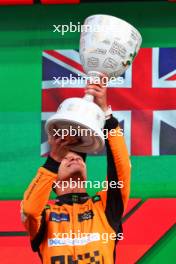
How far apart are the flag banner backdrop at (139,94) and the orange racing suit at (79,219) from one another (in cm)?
44

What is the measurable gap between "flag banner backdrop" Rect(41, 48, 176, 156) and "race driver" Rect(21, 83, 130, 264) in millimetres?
434

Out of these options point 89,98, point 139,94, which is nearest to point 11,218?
point 139,94

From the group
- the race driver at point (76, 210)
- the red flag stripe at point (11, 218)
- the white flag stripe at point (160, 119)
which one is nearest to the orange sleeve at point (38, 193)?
the race driver at point (76, 210)

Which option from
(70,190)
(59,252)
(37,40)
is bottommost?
(59,252)

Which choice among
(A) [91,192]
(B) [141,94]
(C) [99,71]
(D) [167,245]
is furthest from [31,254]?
(C) [99,71]

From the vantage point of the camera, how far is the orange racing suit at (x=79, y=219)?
146 centimetres

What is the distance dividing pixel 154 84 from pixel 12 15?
20.0 inches

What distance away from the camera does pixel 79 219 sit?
1.56m

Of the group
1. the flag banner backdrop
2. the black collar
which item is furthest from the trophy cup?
the flag banner backdrop

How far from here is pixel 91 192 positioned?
6.50 ft

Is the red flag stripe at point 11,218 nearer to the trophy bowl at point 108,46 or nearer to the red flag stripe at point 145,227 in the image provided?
the red flag stripe at point 145,227

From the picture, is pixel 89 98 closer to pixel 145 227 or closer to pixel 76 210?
pixel 76 210

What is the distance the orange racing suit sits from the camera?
1.46 meters

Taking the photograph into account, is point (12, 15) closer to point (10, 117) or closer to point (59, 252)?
point (10, 117)
